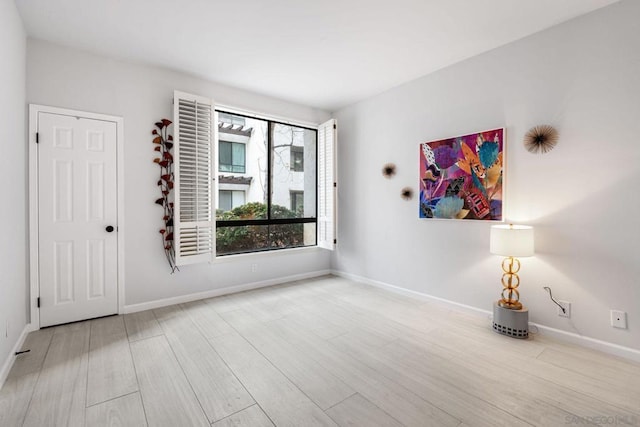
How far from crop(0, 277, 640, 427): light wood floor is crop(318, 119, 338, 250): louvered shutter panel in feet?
5.31

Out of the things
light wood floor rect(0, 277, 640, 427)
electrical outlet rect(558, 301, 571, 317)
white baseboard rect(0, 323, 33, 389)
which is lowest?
light wood floor rect(0, 277, 640, 427)

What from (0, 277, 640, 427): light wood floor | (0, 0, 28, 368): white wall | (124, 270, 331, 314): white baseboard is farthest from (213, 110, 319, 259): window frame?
(0, 0, 28, 368): white wall

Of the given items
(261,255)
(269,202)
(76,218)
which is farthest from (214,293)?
(76,218)

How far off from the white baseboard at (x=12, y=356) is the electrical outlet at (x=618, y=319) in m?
4.43

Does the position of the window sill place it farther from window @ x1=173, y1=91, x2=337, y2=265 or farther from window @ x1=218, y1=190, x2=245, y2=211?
window @ x1=218, y1=190, x2=245, y2=211

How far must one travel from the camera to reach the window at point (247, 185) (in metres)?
3.38

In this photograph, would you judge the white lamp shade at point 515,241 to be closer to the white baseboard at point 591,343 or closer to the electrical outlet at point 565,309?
the electrical outlet at point 565,309

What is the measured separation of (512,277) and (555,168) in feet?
3.51

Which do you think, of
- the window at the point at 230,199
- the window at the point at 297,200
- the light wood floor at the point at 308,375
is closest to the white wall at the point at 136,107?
the light wood floor at the point at 308,375

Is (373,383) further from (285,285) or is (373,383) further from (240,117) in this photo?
(240,117)

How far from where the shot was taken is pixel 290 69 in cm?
336

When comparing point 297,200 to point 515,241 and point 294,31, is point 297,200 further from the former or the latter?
point 515,241

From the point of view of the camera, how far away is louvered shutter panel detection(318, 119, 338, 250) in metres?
4.40

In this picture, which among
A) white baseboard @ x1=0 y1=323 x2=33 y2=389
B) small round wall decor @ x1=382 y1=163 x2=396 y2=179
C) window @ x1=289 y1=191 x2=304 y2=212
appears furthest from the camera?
window @ x1=289 y1=191 x2=304 y2=212
